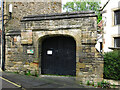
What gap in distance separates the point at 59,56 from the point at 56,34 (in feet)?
4.52

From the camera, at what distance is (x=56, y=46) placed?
22.7 ft

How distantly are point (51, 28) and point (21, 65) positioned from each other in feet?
9.11

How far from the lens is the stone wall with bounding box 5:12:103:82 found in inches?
229

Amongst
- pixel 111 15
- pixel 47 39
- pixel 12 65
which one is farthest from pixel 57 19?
pixel 111 15

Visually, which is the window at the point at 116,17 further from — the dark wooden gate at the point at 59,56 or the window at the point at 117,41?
the dark wooden gate at the point at 59,56

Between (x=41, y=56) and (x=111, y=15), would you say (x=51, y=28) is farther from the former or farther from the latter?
(x=111, y=15)

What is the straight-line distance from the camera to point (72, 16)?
6039 mm

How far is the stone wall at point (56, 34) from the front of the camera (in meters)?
5.82

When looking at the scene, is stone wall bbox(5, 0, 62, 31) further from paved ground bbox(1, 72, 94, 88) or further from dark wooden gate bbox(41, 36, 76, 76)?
paved ground bbox(1, 72, 94, 88)

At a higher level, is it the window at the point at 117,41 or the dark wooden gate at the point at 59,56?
the window at the point at 117,41

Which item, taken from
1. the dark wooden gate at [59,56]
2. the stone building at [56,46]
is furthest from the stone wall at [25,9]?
the dark wooden gate at [59,56]

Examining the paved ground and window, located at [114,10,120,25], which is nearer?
the paved ground

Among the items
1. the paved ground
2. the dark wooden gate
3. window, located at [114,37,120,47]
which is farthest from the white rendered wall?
the paved ground

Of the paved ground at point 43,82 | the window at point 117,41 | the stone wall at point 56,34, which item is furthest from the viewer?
the window at point 117,41
